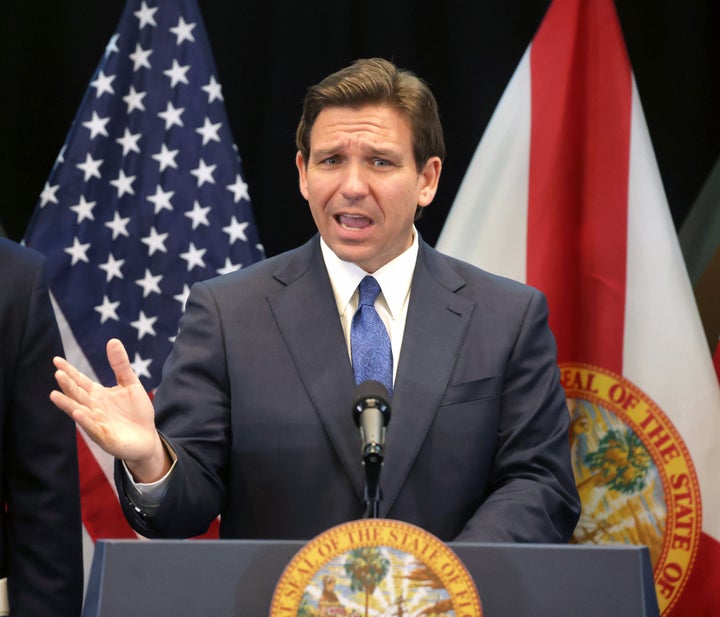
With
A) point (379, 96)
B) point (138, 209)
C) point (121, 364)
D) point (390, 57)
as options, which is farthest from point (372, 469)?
point (390, 57)

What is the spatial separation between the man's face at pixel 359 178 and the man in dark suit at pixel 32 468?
0.56m

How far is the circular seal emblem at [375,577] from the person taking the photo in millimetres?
1295

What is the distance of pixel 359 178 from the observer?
6.96 ft

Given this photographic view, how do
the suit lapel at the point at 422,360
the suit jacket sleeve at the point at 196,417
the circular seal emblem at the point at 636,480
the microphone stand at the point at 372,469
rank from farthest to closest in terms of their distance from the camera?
the circular seal emblem at the point at 636,480
the suit lapel at the point at 422,360
the suit jacket sleeve at the point at 196,417
the microphone stand at the point at 372,469

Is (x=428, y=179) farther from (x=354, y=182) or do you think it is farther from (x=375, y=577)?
(x=375, y=577)

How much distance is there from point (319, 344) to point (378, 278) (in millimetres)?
200

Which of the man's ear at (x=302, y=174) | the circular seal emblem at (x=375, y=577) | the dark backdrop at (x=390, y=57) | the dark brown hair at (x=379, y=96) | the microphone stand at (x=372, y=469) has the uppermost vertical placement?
the dark backdrop at (x=390, y=57)

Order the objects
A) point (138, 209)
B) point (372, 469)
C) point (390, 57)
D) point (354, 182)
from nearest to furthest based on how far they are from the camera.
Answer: point (372, 469), point (354, 182), point (138, 209), point (390, 57)

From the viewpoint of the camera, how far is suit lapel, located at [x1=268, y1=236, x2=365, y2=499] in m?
1.98

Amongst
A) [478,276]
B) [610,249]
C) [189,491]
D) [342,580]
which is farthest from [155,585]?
[610,249]

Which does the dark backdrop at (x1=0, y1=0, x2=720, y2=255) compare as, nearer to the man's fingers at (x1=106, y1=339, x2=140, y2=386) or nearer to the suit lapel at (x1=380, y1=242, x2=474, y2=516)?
the suit lapel at (x1=380, y1=242, x2=474, y2=516)

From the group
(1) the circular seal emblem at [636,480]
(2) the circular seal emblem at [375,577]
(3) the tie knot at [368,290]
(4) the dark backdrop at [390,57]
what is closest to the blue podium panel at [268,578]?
(2) the circular seal emblem at [375,577]

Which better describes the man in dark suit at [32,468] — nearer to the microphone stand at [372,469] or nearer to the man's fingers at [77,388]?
the man's fingers at [77,388]

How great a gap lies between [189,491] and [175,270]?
1.32m
